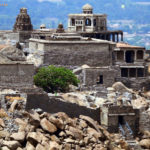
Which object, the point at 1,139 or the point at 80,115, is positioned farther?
the point at 80,115

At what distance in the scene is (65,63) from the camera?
74.2m

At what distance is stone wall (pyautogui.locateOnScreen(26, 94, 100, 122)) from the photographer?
51.7 m

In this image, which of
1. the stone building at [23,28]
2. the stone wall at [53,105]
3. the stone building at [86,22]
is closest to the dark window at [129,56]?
the stone building at [23,28]

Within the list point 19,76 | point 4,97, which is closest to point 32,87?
point 19,76

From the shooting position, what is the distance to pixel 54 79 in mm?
65500

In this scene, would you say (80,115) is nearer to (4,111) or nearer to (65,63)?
(4,111)

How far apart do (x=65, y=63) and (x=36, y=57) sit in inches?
109

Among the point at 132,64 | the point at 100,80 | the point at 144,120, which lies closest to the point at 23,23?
the point at 132,64

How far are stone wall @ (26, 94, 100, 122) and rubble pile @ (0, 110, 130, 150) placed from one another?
110 cm

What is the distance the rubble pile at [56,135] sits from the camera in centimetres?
4599

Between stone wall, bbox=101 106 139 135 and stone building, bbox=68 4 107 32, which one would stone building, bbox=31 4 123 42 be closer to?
stone building, bbox=68 4 107 32

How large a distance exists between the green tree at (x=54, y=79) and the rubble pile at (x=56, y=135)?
45.0 feet

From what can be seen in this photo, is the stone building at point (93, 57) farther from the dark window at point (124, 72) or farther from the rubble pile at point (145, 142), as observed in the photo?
the rubble pile at point (145, 142)

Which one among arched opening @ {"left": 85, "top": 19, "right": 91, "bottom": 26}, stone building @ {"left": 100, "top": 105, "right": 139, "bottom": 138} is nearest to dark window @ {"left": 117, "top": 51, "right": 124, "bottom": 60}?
stone building @ {"left": 100, "top": 105, "right": 139, "bottom": 138}
